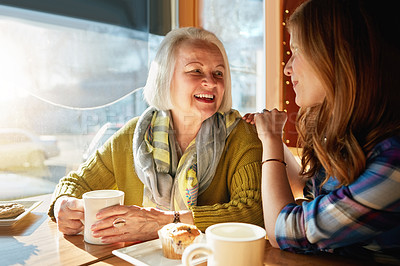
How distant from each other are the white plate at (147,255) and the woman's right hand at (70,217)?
0.24m

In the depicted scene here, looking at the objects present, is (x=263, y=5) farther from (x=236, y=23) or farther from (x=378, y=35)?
(x=378, y=35)

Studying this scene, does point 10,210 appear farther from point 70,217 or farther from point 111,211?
point 111,211

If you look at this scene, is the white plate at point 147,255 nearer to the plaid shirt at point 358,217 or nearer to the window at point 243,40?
the plaid shirt at point 358,217

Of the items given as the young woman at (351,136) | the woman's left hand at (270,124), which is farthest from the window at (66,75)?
the young woman at (351,136)

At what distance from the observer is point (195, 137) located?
1493 mm

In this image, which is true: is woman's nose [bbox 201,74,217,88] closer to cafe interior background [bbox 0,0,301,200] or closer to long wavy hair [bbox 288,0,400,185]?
long wavy hair [bbox 288,0,400,185]

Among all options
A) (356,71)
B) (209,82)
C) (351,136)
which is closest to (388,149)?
(351,136)

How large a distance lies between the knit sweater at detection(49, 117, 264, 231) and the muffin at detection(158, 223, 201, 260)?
22cm

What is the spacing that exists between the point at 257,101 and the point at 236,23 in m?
0.73

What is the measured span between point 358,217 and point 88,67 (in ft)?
7.11

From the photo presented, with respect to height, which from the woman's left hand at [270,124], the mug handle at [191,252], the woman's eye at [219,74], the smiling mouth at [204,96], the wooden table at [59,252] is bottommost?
the wooden table at [59,252]

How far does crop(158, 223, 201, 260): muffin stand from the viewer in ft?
2.67

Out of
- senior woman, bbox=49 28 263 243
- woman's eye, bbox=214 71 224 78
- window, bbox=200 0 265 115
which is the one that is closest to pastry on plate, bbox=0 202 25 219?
senior woman, bbox=49 28 263 243

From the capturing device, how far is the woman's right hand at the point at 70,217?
102 centimetres
